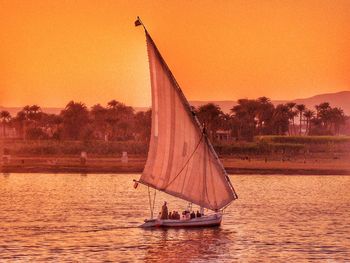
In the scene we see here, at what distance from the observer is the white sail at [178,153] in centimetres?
6888

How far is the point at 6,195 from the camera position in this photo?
115375 mm

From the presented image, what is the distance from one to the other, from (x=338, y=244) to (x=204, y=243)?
950 cm

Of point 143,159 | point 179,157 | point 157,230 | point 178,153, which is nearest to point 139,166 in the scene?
point 143,159

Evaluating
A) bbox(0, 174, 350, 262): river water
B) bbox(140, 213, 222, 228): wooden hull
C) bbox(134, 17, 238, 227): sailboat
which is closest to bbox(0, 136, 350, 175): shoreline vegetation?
bbox(0, 174, 350, 262): river water

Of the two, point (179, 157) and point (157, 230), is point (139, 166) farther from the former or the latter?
point (179, 157)

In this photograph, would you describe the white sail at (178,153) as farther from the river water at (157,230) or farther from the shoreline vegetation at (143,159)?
the shoreline vegetation at (143,159)

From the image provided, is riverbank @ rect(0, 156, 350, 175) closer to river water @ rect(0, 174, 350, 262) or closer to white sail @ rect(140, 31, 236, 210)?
river water @ rect(0, 174, 350, 262)

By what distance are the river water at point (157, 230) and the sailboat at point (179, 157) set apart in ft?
8.18

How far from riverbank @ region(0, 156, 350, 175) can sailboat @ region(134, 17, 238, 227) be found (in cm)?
7528

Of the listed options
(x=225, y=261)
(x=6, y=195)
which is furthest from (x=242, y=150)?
(x=225, y=261)

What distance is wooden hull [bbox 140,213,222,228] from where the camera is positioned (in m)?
70.2

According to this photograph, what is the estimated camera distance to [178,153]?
70.8 metres

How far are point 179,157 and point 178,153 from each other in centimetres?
32

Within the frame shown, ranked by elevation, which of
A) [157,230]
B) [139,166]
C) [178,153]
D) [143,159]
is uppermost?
[143,159]
